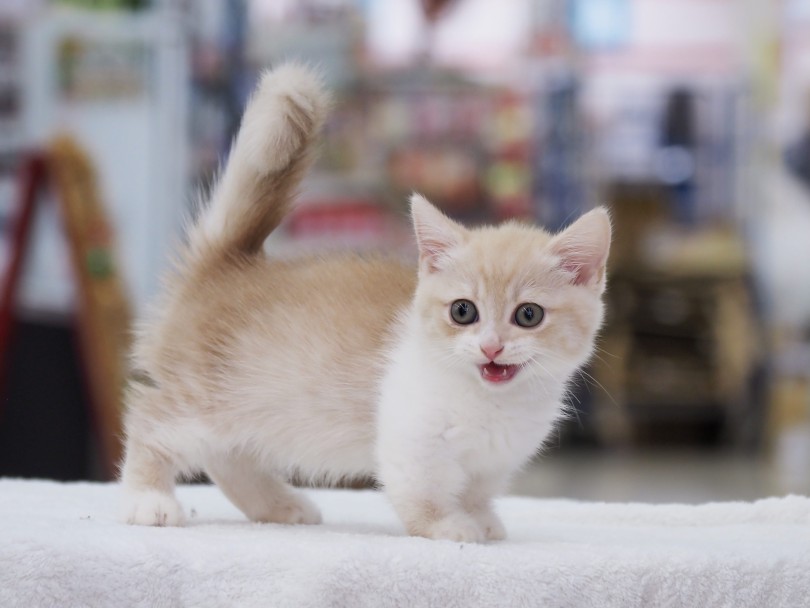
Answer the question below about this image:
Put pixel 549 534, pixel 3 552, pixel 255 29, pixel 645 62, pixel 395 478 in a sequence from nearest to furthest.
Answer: pixel 3 552
pixel 395 478
pixel 549 534
pixel 255 29
pixel 645 62

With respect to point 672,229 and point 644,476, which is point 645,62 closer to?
point 672,229

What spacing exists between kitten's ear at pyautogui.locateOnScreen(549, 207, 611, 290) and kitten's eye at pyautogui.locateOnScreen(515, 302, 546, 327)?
74 mm

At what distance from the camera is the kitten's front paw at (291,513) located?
1551mm

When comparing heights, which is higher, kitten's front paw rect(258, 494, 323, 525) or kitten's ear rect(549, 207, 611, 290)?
kitten's ear rect(549, 207, 611, 290)

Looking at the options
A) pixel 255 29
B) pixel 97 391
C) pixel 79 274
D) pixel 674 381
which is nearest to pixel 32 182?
pixel 79 274

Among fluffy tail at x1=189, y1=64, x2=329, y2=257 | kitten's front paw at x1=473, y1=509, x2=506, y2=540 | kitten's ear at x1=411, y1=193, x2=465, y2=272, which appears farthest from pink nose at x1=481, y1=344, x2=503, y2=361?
fluffy tail at x1=189, y1=64, x2=329, y2=257

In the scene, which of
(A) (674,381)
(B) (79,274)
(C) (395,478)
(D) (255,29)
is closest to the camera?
(C) (395,478)

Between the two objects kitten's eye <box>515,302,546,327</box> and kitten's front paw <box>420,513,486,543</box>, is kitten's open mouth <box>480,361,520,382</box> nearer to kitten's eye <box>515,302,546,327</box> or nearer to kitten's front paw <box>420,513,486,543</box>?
kitten's eye <box>515,302,546,327</box>

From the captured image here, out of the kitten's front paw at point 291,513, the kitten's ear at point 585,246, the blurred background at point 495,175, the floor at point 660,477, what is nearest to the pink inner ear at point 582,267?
the kitten's ear at point 585,246

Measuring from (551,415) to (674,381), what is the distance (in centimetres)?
474

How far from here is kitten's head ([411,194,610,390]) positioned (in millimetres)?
1285

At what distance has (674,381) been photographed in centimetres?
593

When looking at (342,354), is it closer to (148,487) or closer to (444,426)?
(444,426)

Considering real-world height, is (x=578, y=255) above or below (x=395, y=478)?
above
